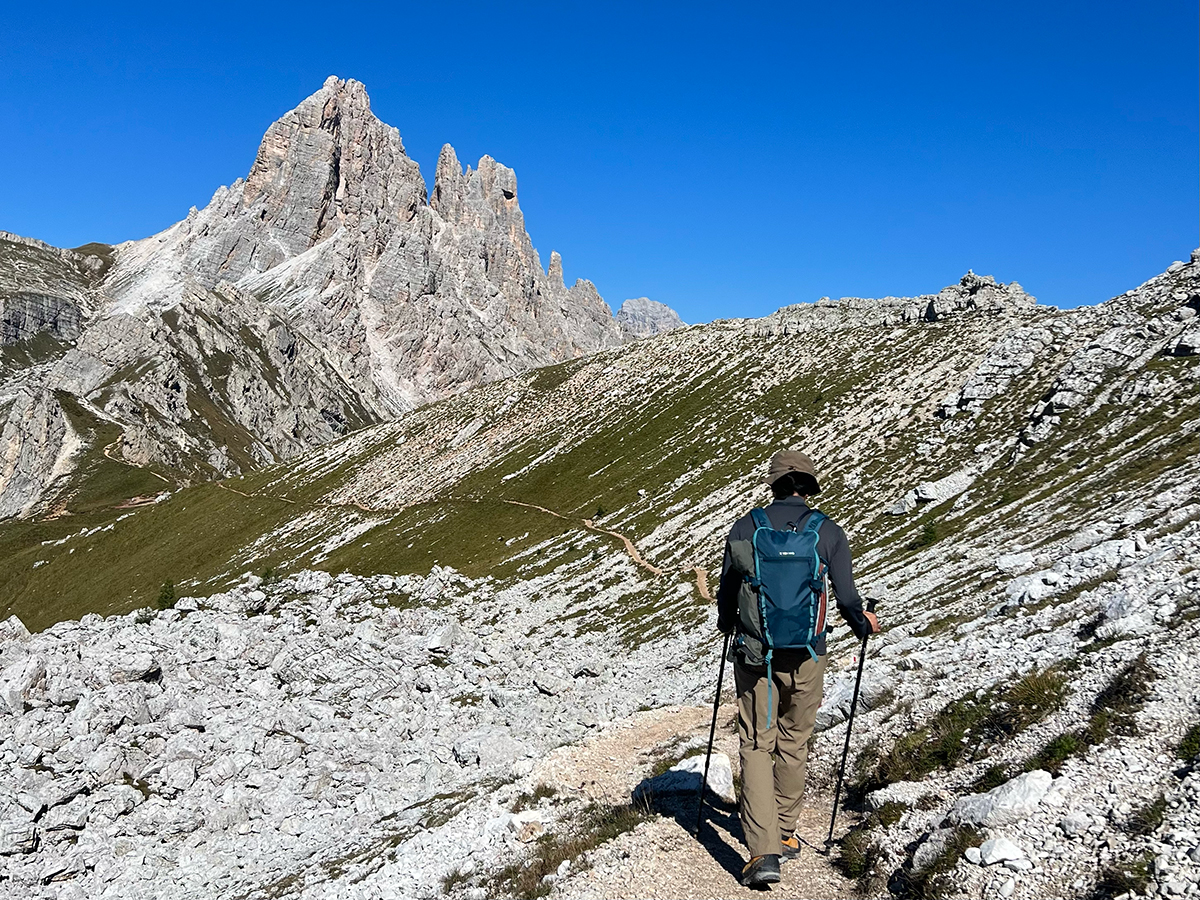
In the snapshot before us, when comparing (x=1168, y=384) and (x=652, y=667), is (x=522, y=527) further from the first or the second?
(x=1168, y=384)

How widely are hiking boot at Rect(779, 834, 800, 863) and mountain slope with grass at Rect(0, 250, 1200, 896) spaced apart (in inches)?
19.8

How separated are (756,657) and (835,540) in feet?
6.35

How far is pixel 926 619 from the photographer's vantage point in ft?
76.6

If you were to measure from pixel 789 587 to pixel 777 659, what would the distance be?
3.51ft

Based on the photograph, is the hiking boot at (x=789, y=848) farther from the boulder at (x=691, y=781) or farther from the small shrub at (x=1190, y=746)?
the small shrub at (x=1190, y=746)

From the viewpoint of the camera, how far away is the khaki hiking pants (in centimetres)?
949

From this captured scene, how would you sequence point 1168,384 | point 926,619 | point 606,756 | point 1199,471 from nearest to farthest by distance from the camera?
point 606,756
point 926,619
point 1199,471
point 1168,384

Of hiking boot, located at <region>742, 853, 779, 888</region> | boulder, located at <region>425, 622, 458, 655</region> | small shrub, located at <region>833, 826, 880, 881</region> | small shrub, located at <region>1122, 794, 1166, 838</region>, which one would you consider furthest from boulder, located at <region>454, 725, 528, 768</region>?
small shrub, located at <region>1122, 794, 1166, 838</region>

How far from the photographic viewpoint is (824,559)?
9.48 metres

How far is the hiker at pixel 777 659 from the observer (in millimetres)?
9391

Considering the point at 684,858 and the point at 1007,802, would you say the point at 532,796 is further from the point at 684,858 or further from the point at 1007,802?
the point at 1007,802

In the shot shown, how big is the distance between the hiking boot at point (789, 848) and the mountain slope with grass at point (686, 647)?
1.65 ft

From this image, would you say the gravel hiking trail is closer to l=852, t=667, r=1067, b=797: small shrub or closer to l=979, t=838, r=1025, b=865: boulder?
l=852, t=667, r=1067, b=797: small shrub

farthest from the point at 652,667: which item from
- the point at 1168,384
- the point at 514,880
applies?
the point at 1168,384
